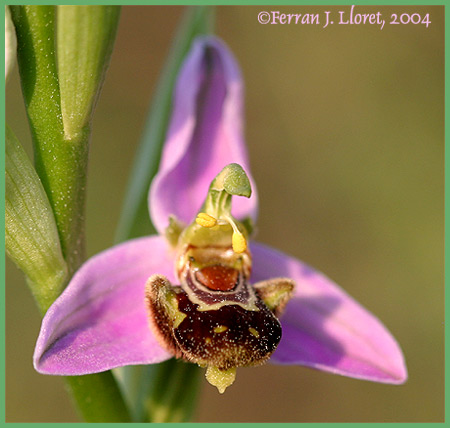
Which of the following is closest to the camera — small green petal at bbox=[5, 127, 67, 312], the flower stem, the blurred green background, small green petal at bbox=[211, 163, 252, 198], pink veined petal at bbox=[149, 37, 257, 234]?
small green petal at bbox=[5, 127, 67, 312]

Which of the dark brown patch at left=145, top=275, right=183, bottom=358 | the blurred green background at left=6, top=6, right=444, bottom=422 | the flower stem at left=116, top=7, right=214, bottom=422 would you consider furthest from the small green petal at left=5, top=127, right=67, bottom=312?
the blurred green background at left=6, top=6, right=444, bottom=422

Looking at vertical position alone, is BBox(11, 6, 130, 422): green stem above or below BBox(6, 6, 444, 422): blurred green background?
above

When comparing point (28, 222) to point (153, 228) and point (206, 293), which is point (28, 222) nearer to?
point (206, 293)

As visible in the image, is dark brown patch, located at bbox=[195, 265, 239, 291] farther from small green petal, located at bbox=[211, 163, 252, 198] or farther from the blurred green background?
the blurred green background

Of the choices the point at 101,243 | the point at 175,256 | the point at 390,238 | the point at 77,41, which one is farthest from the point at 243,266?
the point at 390,238

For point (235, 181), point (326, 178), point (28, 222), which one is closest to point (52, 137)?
point (28, 222)

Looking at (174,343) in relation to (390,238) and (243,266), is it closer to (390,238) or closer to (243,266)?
(243,266)
